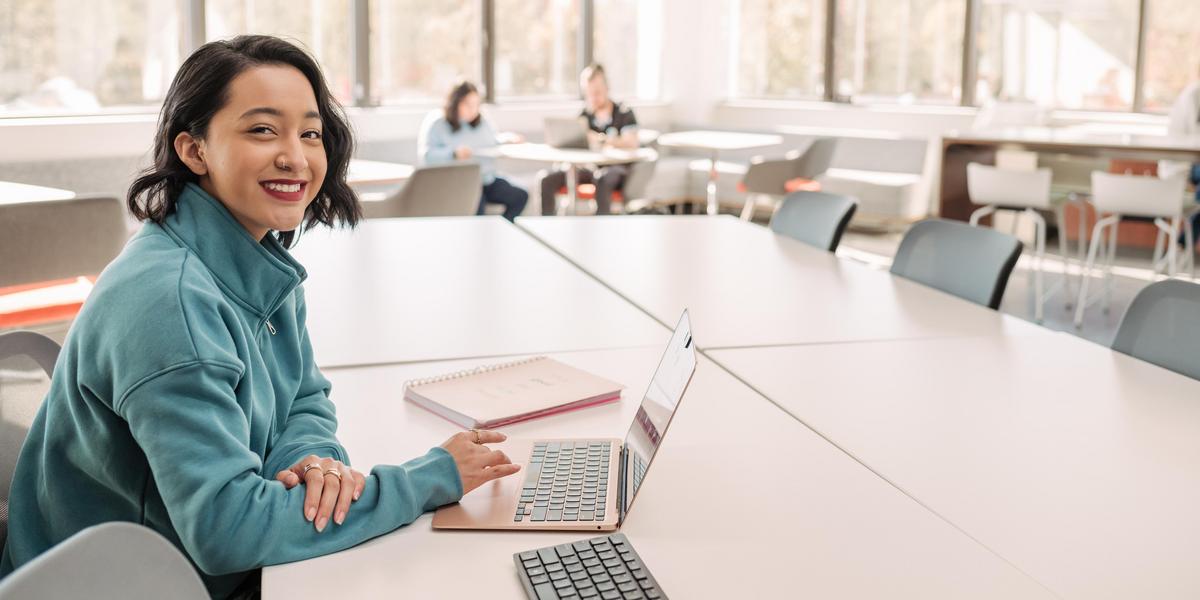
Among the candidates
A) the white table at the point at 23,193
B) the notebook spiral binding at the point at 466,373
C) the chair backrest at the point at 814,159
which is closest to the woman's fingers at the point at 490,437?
the notebook spiral binding at the point at 466,373

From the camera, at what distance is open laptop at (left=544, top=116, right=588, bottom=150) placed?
7402 mm

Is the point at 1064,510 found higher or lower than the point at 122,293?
lower

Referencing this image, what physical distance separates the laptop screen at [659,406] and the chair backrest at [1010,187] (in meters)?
4.95

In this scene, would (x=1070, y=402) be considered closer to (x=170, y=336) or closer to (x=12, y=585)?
(x=170, y=336)

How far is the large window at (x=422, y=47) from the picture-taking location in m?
8.67

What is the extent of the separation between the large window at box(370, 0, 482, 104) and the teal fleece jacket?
7.28 m

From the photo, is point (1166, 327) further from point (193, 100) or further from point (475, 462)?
point (193, 100)

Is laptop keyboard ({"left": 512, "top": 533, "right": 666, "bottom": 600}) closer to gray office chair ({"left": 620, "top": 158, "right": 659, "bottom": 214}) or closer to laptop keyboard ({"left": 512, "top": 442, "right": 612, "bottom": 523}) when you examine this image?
laptop keyboard ({"left": 512, "top": 442, "right": 612, "bottom": 523})

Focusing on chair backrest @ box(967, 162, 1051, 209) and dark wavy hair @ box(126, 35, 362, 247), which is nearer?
dark wavy hair @ box(126, 35, 362, 247)

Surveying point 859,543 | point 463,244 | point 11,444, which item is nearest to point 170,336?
point 11,444

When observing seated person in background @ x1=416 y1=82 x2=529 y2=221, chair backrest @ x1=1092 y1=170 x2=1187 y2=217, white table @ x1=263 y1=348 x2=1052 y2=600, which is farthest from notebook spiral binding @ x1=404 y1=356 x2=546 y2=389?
seated person in background @ x1=416 y1=82 x2=529 y2=221

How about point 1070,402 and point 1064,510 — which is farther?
point 1070,402

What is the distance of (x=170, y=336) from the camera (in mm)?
1283

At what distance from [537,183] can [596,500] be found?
22.8 ft
